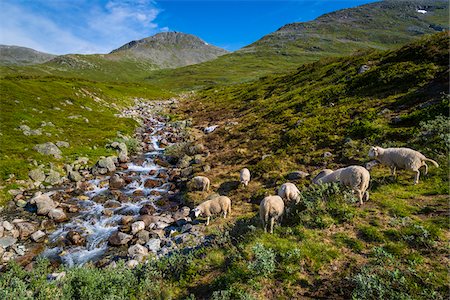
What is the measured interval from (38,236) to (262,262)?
13.7 m

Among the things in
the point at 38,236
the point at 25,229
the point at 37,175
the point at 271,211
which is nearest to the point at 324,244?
the point at 271,211

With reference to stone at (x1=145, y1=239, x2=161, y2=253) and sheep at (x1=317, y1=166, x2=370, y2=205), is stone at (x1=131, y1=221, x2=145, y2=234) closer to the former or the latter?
stone at (x1=145, y1=239, x2=161, y2=253)

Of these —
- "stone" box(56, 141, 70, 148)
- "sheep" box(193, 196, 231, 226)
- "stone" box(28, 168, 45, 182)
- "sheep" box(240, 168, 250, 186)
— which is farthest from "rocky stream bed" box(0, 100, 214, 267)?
"stone" box(56, 141, 70, 148)

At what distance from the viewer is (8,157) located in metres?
22.9

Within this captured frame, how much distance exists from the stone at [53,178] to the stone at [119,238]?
36.1 ft

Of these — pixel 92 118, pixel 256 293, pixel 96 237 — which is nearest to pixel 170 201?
pixel 96 237

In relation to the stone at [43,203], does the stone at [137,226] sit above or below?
below

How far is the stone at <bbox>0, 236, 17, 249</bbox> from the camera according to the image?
13.9 meters

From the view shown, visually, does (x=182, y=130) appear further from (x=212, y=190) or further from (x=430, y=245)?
(x=430, y=245)

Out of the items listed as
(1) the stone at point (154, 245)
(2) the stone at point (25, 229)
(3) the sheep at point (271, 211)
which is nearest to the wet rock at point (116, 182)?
(2) the stone at point (25, 229)

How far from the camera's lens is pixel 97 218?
17422mm

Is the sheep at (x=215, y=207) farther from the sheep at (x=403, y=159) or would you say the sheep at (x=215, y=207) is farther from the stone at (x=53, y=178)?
the stone at (x=53, y=178)

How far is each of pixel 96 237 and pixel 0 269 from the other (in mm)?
4335

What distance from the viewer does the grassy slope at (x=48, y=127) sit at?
77.8 ft
